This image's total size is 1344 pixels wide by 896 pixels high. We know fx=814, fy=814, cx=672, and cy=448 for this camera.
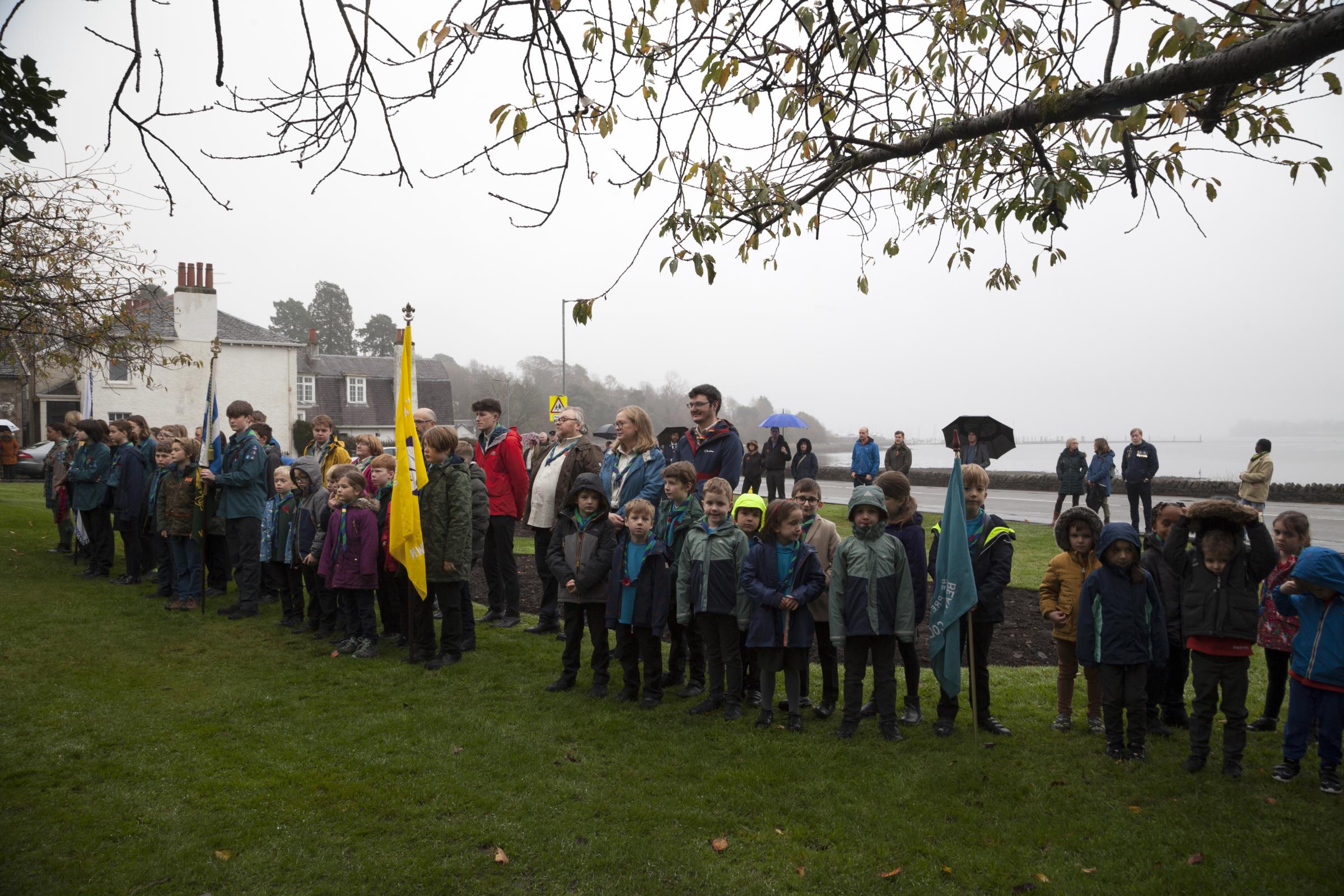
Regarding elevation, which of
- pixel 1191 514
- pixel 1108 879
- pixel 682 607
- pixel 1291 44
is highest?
pixel 1291 44

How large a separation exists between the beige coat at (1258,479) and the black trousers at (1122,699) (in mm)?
10482

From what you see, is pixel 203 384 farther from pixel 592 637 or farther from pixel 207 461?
pixel 592 637

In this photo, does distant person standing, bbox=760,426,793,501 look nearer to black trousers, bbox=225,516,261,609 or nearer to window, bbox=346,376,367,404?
black trousers, bbox=225,516,261,609

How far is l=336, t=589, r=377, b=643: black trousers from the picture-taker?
738 centimetres

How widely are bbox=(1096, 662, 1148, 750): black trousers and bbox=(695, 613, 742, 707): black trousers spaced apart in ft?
7.87

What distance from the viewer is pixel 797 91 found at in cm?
500

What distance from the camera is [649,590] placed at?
612cm

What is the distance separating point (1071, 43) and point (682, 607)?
431 cm

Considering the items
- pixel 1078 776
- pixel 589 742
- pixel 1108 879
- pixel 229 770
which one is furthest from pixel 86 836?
pixel 1078 776

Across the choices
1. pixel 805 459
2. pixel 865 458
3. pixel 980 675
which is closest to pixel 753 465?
pixel 805 459

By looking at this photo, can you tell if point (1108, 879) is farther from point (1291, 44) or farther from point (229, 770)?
point (229, 770)

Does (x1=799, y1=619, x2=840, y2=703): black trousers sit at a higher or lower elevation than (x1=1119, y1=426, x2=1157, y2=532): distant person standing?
lower

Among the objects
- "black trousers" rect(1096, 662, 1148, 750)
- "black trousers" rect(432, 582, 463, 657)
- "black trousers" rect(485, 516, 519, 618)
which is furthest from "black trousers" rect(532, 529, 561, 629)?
"black trousers" rect(1096, 662, 1148, 750)

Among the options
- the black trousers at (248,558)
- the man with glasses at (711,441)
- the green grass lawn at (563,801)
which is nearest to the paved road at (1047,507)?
the man with glasses at (711,441)
